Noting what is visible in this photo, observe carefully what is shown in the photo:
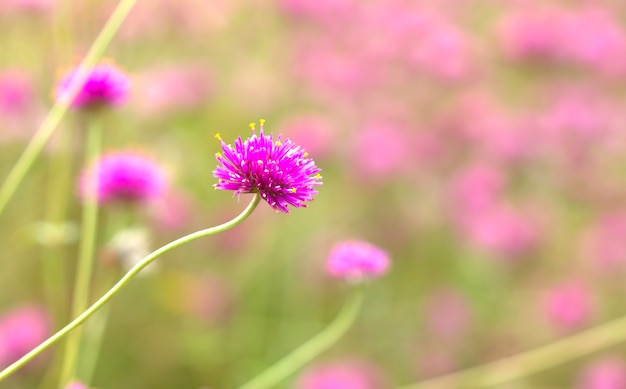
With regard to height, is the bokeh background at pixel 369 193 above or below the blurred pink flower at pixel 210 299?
above

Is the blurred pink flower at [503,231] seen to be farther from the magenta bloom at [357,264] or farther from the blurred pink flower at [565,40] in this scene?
the magenta bloom at [357,264]

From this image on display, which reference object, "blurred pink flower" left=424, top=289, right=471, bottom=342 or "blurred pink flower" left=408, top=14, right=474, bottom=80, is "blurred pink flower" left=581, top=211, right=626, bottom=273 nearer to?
"blurred pink flower" left=424, top=289, right=471, bottom=342

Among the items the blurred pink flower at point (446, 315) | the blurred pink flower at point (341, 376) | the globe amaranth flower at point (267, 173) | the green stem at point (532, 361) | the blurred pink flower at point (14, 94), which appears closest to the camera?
the globe amaranth flower at point (267, 173)

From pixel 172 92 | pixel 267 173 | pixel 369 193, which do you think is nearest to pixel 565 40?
pixel 369 193

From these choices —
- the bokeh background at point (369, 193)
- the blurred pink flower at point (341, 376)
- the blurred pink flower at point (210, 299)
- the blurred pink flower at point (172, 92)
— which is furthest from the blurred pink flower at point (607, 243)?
the blurred pink flower at point (172, 92)

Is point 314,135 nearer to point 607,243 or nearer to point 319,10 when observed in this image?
point 319,10

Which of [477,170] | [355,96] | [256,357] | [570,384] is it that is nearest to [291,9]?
[355,96]
